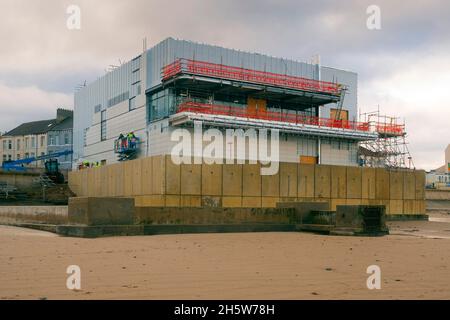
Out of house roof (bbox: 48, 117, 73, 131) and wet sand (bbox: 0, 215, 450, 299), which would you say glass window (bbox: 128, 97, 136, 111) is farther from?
house roof (bbox: 48, 117, 73, 131)

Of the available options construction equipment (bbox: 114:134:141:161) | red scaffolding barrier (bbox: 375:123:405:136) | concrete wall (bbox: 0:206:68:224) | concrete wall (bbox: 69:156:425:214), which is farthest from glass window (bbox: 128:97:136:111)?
red scaffolding barrier (bbox: 375:123:405:136)

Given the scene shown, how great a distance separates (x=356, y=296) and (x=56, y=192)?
36.0 m

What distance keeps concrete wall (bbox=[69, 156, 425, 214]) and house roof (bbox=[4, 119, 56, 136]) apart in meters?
52.2

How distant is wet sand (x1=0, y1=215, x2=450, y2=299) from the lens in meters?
7.02

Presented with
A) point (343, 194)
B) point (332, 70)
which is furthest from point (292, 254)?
point (332, 70)

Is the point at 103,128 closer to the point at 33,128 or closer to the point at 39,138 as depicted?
the point at 39,138

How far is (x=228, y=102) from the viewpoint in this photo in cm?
4025

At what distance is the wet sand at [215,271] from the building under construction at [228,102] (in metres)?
23.1

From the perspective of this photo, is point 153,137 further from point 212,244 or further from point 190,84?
point 212,244

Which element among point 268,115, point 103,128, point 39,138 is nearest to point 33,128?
point 39,138

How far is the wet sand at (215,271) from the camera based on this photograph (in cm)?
702

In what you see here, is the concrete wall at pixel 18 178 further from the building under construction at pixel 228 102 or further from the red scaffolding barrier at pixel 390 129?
the red scaffolding barrier at pixel 390 129

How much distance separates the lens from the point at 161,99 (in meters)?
38.2
